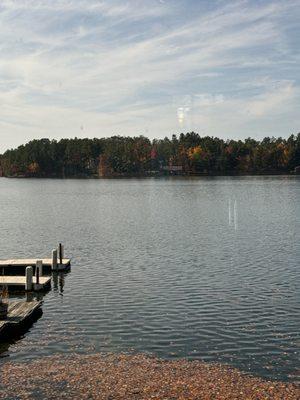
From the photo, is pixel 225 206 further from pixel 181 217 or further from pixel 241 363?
pixel 241 363

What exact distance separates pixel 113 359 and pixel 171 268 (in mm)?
21785

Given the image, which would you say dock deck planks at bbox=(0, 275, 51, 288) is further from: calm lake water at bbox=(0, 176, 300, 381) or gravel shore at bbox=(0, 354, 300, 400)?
gravel shore at bbox=(0, 354, 300, 400)

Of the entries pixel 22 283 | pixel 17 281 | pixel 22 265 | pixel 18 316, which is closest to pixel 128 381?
pixel 18 316

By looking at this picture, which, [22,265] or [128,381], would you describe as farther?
[22,265]

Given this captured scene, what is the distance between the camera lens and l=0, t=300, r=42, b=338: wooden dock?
95.8 ft

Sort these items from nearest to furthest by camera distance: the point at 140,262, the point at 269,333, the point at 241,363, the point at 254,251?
the point at 241,363
the point at 269,333
the point at 140,262
the point at 254,251

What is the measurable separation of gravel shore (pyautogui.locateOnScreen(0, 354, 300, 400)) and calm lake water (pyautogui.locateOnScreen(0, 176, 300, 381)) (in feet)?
3.86

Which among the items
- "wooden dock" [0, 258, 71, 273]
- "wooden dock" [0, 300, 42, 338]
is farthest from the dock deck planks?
"wooden dock" [0, 300, 42, 338]

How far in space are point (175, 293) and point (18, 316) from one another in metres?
12.0

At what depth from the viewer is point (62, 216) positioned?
96.9 m

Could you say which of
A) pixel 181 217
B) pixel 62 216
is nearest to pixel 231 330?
pixel 181 217

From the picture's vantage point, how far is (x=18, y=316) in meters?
31.0

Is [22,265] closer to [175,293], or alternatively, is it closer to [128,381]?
[175,293]

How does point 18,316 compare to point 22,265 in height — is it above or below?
below
